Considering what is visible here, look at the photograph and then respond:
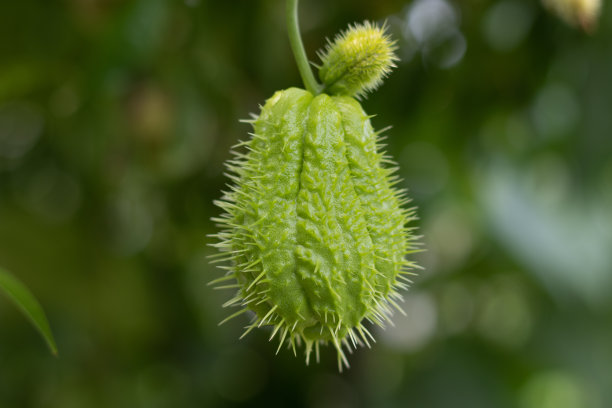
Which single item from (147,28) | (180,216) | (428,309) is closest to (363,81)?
(147,28)

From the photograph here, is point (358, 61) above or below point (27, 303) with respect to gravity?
above

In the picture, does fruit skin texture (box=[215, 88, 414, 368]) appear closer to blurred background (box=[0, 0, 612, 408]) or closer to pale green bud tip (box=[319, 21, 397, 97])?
pale green bud tip (box=[319, 21, 397, 97])

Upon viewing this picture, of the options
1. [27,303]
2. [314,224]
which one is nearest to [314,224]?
[314,224]

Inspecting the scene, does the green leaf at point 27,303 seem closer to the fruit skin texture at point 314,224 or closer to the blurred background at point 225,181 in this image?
the fruit skin texture at point 314,224

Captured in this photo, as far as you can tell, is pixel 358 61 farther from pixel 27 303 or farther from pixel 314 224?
pixel 27 303

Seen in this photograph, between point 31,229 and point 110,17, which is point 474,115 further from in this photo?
point 31,229

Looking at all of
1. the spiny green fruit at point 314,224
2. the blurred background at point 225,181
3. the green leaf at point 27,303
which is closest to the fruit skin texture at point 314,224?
the spiny green fruit at point 314,224
